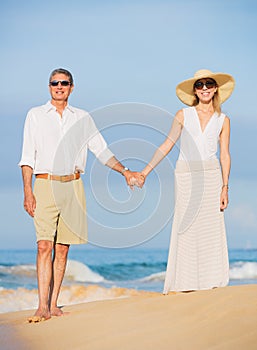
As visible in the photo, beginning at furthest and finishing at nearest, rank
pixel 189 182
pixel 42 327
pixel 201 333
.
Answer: pixel 189 182, pixel 42 327, pixel 201 333

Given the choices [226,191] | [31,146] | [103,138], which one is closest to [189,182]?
[226,191]

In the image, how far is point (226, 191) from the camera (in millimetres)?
7254

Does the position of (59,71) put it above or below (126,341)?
above

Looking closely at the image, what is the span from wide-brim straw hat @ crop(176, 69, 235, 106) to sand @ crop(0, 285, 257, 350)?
183 cm

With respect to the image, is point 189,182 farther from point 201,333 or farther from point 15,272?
point 15,272

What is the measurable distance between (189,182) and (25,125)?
4.93 feet

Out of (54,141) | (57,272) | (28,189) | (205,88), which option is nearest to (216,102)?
(205,88)

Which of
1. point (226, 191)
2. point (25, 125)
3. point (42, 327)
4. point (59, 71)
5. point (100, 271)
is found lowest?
point (100, 271)

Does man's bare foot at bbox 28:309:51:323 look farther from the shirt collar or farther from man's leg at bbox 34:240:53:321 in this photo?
Answer: the shirt collar

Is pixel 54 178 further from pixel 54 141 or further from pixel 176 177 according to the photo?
pixel 176 177

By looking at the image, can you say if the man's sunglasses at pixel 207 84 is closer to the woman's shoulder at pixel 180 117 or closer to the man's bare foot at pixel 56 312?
the woman's shoulder at pixel 180 117

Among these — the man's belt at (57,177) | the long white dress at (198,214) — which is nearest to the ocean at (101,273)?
the long white dress at (198,214)

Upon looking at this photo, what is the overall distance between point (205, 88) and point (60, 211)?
1.69m

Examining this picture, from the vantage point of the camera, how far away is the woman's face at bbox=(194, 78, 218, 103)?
24.2 ft
